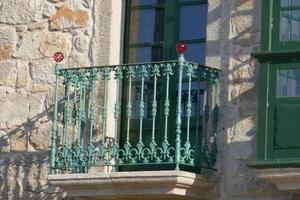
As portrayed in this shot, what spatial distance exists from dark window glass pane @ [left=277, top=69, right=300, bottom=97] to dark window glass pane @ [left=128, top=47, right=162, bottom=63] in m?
1.78

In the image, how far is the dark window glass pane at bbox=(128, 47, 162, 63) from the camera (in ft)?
40.7

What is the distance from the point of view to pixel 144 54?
1251 centimetres

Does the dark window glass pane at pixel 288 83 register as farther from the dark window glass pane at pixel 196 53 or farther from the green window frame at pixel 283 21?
the dark window glass pane at pixel 196 53

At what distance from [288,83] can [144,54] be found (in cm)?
205

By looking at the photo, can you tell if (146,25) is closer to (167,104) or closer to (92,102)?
(92,102)

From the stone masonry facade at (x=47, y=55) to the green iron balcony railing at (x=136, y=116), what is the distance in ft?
0.63

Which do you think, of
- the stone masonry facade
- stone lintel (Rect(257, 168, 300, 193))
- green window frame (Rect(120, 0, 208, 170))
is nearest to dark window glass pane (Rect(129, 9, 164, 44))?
green window frame (Rect(120, 0, 208, 170))

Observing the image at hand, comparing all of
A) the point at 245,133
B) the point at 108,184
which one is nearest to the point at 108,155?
the point at 108,184

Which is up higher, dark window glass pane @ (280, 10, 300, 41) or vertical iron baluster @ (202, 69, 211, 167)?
dark window glass pane @ (280, 10, 300, 41)

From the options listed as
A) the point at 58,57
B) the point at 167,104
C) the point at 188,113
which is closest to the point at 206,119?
the point at 188,113

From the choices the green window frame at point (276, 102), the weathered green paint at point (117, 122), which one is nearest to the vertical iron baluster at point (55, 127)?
the weathered green paint at point (117, 122)

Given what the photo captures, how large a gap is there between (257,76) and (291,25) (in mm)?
651

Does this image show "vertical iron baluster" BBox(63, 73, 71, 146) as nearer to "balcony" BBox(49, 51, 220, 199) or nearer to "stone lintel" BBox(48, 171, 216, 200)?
"balcony" BBox(49, 51, 220, 199)

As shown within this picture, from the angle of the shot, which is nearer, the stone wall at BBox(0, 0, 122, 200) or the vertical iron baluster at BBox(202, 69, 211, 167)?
the vertical iron baluster at BBox(202, 69, 211, 167)
